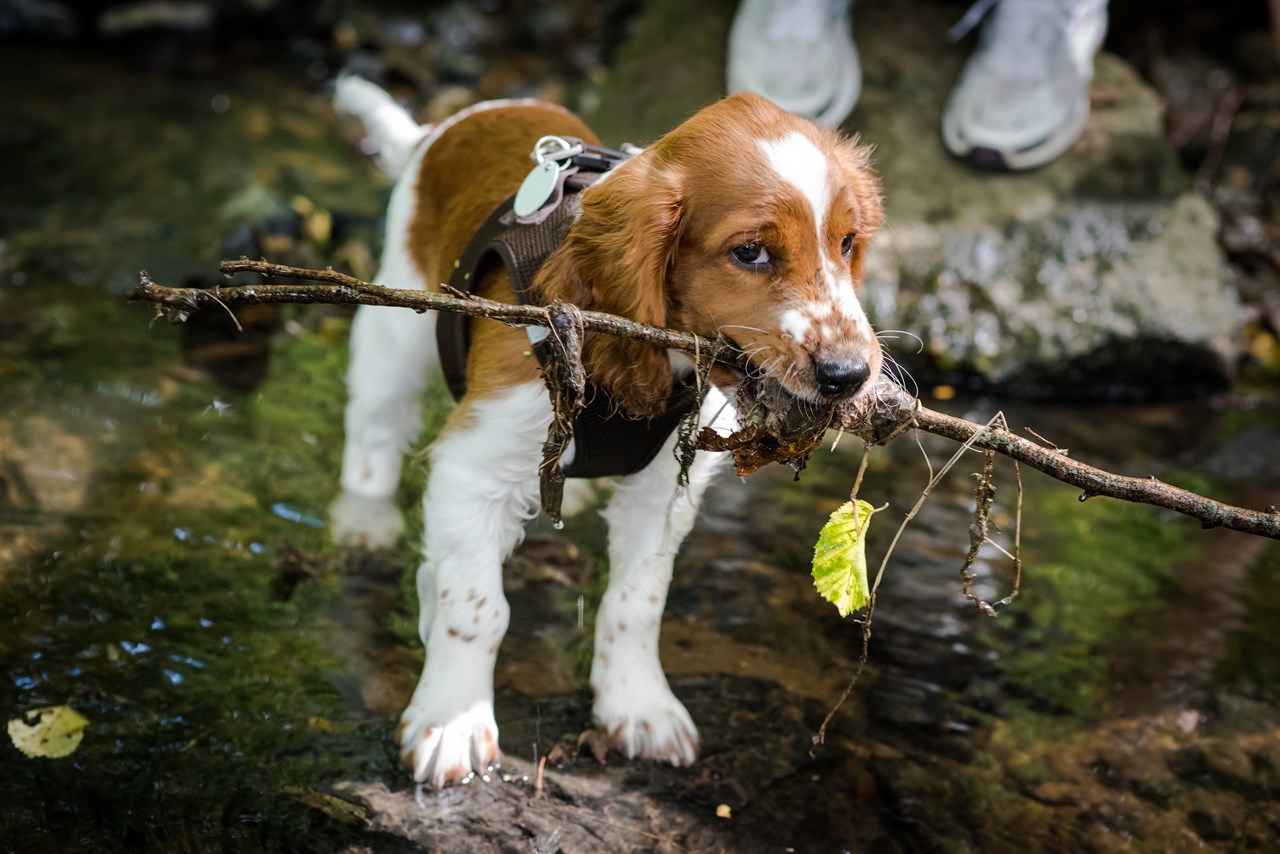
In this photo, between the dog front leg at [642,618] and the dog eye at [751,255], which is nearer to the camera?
the dog eye at [751,255]

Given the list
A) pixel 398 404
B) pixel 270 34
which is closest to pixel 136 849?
pixel 398 404

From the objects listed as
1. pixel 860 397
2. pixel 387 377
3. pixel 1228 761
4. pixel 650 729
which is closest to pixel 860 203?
pixel 860 397

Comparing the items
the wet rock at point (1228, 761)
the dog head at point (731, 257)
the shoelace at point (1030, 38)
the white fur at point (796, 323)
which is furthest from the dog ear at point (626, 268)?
the shoelace at point (1030, 38)

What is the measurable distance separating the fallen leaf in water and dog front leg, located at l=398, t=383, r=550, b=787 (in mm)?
781

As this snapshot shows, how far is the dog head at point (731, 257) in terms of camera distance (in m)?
2.36

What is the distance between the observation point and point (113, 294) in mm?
5562

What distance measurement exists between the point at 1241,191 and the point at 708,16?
3.47 meters

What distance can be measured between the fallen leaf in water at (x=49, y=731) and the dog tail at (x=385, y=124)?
2023 millimetres

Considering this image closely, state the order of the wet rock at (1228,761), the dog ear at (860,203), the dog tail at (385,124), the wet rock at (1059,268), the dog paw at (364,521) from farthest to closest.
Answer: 1. the wet rock at (1059,268)
2. the dog tail at (385,124)
3. the dog paw at (364,521)
4. the wet rock at (1228,761)
5. the dog ear at (860,203)

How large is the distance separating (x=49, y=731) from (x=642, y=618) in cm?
147

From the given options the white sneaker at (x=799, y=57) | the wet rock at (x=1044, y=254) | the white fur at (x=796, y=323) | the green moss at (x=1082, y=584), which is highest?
the white sneaker at (x=799, y=57)

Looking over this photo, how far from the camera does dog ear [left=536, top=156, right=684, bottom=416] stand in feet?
7.98

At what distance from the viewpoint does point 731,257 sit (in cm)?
245

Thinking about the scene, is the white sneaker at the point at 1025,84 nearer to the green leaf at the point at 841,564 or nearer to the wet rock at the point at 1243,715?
the wet rock at the point at 1243,715
